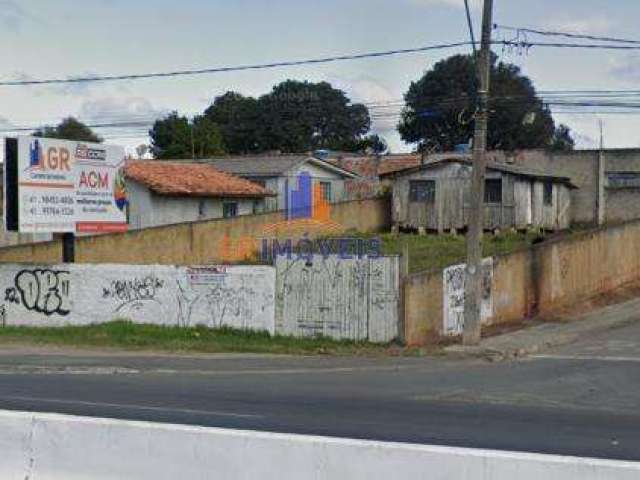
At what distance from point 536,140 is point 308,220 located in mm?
50783

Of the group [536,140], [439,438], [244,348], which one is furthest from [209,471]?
[536,140]

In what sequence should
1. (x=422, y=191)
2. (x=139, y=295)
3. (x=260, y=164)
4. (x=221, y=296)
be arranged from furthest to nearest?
(x=260, y=164) < (x=422, y=191) < (x=139, y=295) < (x=221, y=296)

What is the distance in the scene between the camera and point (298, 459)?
6.80 meters

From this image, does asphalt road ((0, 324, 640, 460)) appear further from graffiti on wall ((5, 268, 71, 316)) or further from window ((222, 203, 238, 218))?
window ((222, 203, 238, 218))

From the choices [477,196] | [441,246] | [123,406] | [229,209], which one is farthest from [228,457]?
[229,209]

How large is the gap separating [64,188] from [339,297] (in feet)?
27.3

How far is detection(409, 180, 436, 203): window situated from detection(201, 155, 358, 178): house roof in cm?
878

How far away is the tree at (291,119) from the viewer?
3807 inches

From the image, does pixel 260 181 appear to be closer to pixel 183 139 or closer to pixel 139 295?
pixel 139 295

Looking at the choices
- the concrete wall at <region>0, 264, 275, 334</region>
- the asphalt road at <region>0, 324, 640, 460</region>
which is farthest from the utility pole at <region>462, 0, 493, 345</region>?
the concrete wall at <region>0, 264, 275, 334</region>

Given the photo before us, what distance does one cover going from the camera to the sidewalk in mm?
21289

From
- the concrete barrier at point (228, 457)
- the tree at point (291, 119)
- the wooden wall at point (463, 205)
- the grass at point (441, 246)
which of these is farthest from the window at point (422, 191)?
the tree at point (291, 119)

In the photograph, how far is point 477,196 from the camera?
70.8 feet

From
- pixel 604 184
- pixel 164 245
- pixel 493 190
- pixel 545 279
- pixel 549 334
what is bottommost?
pixel 549 334
